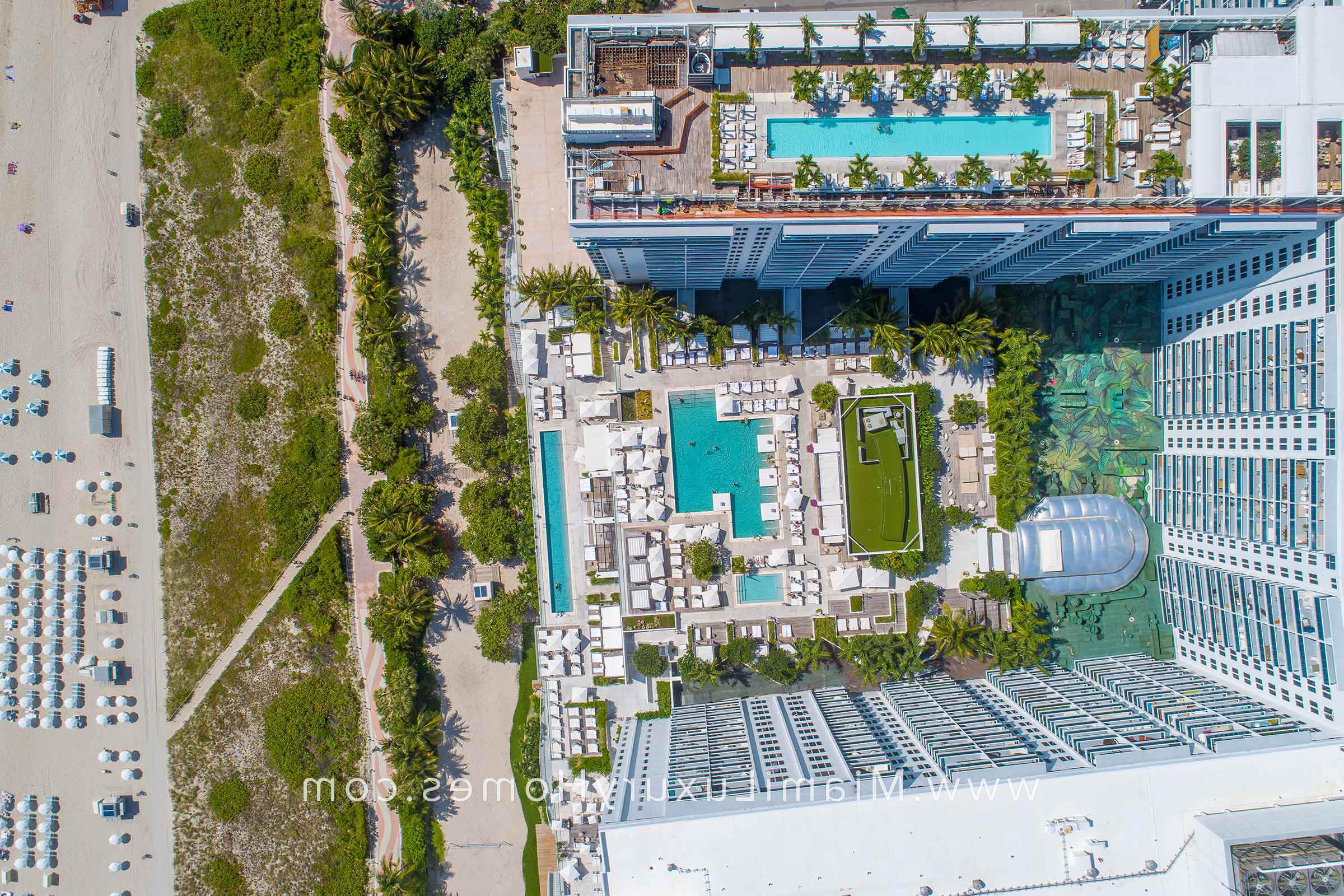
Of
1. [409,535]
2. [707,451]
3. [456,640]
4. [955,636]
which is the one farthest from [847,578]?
[409,535]

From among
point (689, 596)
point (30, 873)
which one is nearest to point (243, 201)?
point (689, 596)

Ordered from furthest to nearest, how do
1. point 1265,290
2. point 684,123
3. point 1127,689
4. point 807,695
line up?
point 807,695
point 1127,689
point 1265,290
point 684,123

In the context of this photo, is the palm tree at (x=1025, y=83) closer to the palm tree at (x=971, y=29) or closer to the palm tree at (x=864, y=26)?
the palm tree at (x=971, y=29)

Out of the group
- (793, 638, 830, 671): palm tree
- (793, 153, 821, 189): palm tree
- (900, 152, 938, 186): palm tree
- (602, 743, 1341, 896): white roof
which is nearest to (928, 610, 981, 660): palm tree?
(793, 638, 830, 671): palm tree

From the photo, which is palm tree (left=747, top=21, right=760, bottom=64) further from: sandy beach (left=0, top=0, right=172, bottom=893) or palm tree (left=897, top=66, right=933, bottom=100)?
sandy beach (left=0, top=0, right=172, bottom=893)

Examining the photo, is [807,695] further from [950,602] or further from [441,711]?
[441,711]

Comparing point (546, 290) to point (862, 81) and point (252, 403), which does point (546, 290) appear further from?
point (862, 81)
